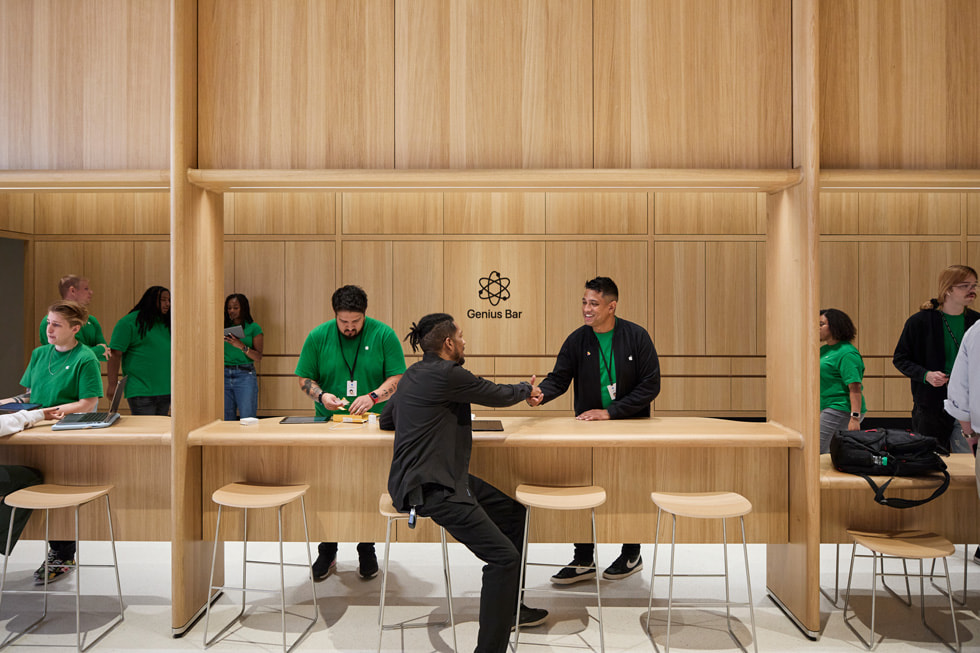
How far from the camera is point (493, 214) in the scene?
25.2 feet

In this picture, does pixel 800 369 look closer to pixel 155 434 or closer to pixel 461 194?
pixel 155 434

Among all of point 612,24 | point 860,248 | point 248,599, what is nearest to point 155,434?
point 248,599

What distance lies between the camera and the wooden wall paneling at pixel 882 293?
25.4 feet

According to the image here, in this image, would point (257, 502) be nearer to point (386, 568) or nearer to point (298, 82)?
point (386, 568)

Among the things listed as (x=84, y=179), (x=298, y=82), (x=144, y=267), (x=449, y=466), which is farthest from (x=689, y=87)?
(x=144, y=267)

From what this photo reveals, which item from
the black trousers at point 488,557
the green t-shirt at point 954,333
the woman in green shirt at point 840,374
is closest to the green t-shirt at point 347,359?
the black trousers at point 488,557

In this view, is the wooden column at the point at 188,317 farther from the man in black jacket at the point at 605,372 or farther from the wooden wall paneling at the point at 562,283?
the wooden wall paneling at the point at 562,283

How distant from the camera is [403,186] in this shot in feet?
11.5

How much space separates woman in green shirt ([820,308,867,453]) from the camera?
14.1 ft

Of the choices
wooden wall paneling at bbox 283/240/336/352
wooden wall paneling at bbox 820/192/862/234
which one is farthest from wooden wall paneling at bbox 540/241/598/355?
wooden wall paneling at bbox 820/192/862/234

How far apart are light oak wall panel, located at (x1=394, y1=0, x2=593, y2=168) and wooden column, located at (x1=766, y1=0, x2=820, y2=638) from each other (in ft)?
3.32

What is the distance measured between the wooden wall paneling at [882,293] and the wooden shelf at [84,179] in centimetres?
719

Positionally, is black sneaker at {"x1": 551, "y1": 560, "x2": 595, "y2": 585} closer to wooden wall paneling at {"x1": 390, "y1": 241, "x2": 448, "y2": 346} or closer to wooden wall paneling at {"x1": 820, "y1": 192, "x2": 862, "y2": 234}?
wooden wall paneling at {"x1": 390, "y1": 241, "x2": 448, "y2": 346}

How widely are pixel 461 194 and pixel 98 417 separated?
4.81 m
